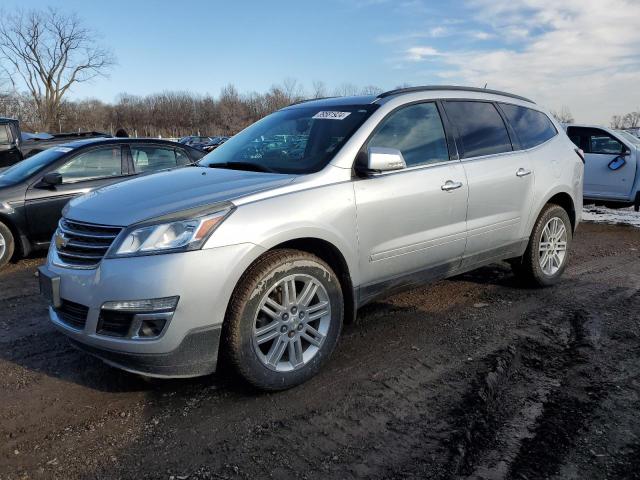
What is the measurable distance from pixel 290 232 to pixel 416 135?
1.47 meters

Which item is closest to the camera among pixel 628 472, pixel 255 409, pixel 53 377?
pixel 628 472

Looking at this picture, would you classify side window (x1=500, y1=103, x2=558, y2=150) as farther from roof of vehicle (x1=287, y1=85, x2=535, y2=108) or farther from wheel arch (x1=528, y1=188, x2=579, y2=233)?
wheel arch (x1=528, y1=188, x2=579, y2=233)

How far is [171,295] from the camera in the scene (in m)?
2.61

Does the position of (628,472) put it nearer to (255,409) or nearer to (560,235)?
(255,409)

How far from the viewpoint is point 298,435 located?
104 inches

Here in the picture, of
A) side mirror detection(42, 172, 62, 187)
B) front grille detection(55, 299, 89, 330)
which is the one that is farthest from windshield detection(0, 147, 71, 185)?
front grille detection(55, 299, 89, 330)

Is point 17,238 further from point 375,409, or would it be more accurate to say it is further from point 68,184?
point 375,409

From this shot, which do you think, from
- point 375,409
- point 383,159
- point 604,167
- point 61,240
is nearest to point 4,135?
point 61,240

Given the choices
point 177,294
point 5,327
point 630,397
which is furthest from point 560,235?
point 5,327

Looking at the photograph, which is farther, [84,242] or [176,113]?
[176,113]

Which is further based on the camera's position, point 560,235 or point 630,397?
point 560,235

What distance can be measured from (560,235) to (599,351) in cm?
184

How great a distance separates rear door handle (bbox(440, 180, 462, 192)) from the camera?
384 cm

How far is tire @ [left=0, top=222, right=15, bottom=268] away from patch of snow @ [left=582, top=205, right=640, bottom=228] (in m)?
9.34
